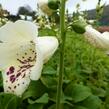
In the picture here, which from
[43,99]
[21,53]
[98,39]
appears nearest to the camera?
[98,39]

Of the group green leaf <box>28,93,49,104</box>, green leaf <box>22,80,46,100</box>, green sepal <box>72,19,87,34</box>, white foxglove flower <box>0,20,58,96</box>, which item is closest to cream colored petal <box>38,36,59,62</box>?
white foxglove flower <box>0,20,58,96</box>

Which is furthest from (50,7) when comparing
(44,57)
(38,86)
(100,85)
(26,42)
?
(100,85)

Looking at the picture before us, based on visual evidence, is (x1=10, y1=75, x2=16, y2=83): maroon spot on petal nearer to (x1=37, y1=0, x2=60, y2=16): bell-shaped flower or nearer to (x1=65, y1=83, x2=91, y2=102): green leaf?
(x1=37, y1=0, x2=60, y2=16): bell-shaped flower

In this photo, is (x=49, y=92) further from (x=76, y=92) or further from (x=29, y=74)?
(x=29, y=74)

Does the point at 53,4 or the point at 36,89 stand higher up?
the point at 53,4

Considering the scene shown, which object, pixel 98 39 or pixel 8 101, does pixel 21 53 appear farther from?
pixel 8 101

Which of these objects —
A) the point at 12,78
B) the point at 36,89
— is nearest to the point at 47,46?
the point at 12,78
